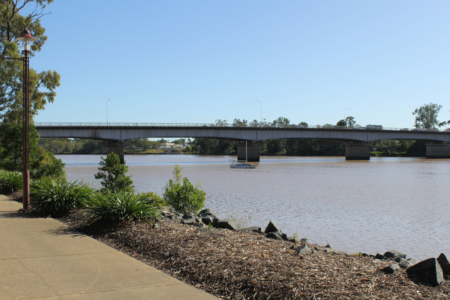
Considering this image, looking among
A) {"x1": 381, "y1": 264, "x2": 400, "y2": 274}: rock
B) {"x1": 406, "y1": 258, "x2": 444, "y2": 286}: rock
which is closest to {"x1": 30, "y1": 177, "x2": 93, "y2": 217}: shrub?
{"x1": 381, "y1": 264, "x2": 400, "y2": 274}: rock

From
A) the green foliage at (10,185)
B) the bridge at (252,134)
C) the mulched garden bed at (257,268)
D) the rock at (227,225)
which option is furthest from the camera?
the bridge at (252,134)

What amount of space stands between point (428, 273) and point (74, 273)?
561 centimetres

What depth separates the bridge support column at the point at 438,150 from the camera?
12325 cm

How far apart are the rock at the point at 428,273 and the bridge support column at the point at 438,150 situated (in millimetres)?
133102

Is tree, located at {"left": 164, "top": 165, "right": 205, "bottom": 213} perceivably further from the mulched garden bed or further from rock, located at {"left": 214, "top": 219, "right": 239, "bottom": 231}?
the mulched garden bed

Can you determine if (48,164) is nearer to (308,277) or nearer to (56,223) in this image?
(56,223)

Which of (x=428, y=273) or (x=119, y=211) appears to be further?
(x=119, y=211)

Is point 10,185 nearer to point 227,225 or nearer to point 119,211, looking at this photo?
point 119,211

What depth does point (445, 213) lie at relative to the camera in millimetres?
20484

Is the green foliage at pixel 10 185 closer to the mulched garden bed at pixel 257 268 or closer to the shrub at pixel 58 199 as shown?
the shrub at pixel 58 199

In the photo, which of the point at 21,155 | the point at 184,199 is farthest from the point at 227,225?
the point at 21,155

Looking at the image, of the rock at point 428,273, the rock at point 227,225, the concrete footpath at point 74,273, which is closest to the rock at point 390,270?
the rock at point 428,273

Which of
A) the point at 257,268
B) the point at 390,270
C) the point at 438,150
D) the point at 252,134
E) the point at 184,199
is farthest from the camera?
the point at 438,150

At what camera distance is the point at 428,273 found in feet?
19.5
